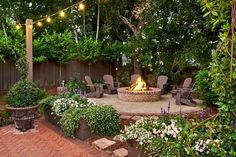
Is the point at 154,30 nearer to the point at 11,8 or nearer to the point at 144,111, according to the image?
the point at 144,111

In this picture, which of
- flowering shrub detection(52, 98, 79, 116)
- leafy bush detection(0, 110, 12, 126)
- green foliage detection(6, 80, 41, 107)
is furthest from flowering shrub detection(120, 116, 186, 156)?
leafy bush detection(0, 110, 12, 126)

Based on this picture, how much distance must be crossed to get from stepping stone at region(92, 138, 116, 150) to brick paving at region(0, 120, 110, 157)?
0.09 m

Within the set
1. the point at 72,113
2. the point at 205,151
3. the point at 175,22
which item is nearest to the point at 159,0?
the point at 175,22

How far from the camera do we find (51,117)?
6.80 metres

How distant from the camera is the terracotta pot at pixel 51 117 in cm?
647

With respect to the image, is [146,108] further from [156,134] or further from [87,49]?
[87,49]

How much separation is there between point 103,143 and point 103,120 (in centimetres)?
51

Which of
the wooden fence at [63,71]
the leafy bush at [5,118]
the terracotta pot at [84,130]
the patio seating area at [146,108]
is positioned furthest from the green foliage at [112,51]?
the terracotta pot at [84,130]

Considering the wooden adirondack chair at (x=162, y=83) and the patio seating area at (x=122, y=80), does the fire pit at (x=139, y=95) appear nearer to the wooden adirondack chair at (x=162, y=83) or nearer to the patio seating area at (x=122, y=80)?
the patio seating area at (x=122, y=80)

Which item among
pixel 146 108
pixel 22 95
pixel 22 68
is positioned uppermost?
pixel 22 68

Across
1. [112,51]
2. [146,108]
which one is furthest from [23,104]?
[112,51]

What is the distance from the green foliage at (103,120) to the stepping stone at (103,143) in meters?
0.27

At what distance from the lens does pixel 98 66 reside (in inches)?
593

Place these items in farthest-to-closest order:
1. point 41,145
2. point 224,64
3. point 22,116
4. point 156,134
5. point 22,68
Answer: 1. point 22,68
2. point 22,116
3. point 41,145
4. point 156,134
5. point 224,64
